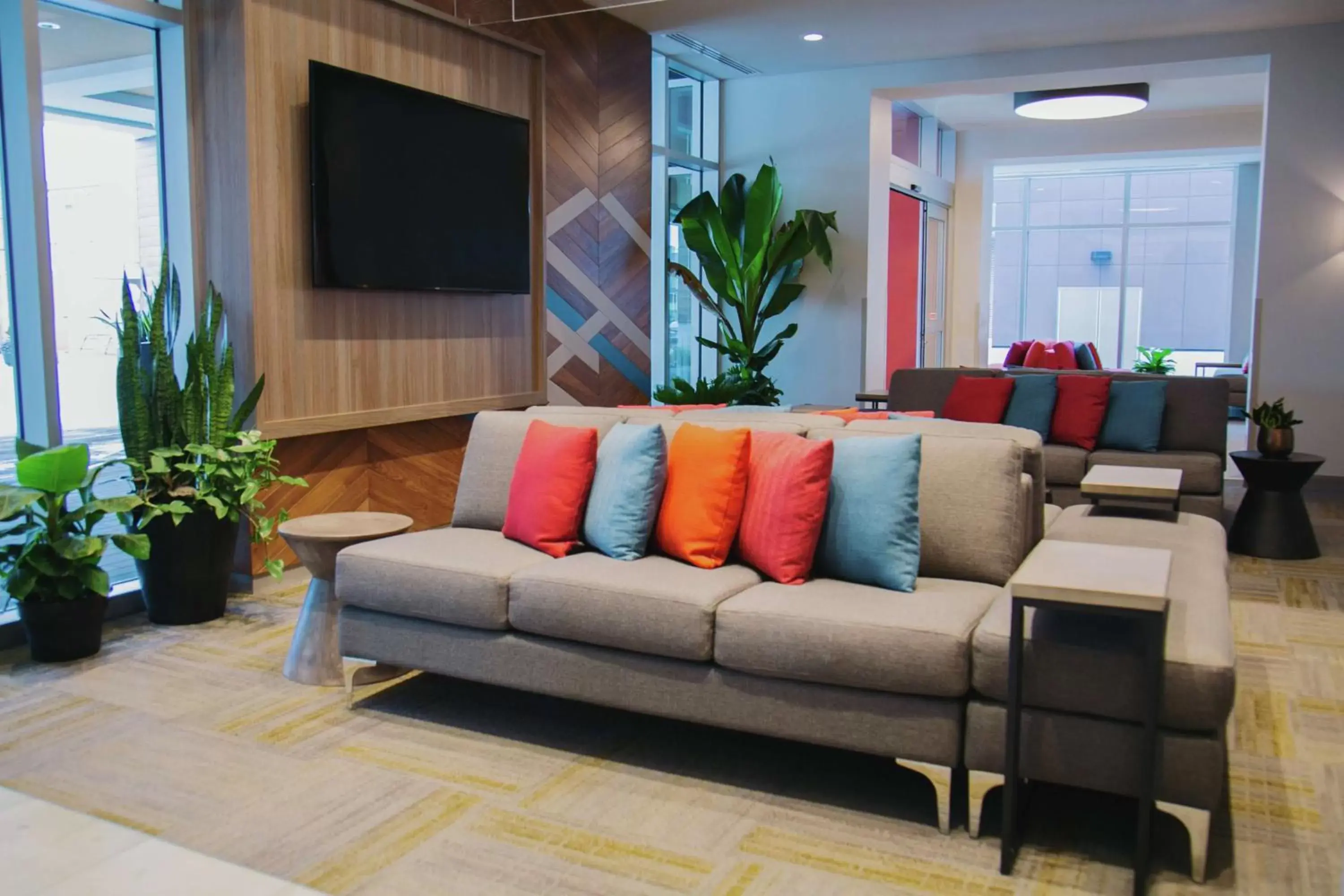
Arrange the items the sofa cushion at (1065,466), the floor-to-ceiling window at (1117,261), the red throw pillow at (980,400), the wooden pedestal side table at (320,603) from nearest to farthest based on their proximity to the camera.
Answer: the wooden pedestal side table at (320,603), the sofa cushion at (1065,466), the red throw pillow at (980,400), the floor-to-ceiling window at (1117,261)

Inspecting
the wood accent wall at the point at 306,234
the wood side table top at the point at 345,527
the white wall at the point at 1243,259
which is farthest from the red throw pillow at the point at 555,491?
the white wall at the point at 1243,259

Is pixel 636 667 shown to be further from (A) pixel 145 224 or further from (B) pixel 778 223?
(B) pixel 778 223

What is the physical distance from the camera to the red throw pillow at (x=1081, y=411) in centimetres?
555

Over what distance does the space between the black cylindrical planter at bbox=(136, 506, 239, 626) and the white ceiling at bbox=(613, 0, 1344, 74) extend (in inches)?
151

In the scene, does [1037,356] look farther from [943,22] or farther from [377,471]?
[377,471]

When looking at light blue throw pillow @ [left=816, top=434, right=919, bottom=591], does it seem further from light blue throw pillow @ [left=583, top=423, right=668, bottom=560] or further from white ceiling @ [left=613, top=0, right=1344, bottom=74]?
white ceiling @ [left=613, top=0, right=1344, bottom=74]

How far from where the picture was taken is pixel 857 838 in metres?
2.40

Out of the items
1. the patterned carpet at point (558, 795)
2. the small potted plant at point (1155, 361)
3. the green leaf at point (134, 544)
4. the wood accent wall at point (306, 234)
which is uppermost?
the wood accent wall at point (306, 234)

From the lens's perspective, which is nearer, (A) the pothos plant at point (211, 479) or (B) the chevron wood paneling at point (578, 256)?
(A) the pothos plant at point (211, 479)

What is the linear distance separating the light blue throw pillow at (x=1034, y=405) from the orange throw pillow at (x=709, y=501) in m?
3.02

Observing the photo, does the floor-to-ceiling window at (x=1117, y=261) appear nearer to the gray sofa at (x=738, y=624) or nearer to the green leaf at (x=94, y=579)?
the gray sofa at (x=738, y=624)

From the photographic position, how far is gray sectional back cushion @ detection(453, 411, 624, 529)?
3600 mm

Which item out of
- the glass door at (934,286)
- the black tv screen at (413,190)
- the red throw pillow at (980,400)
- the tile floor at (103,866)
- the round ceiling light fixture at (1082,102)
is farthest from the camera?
the glass door at (934,286)

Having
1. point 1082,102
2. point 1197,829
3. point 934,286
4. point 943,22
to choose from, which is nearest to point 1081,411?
point 943,22
